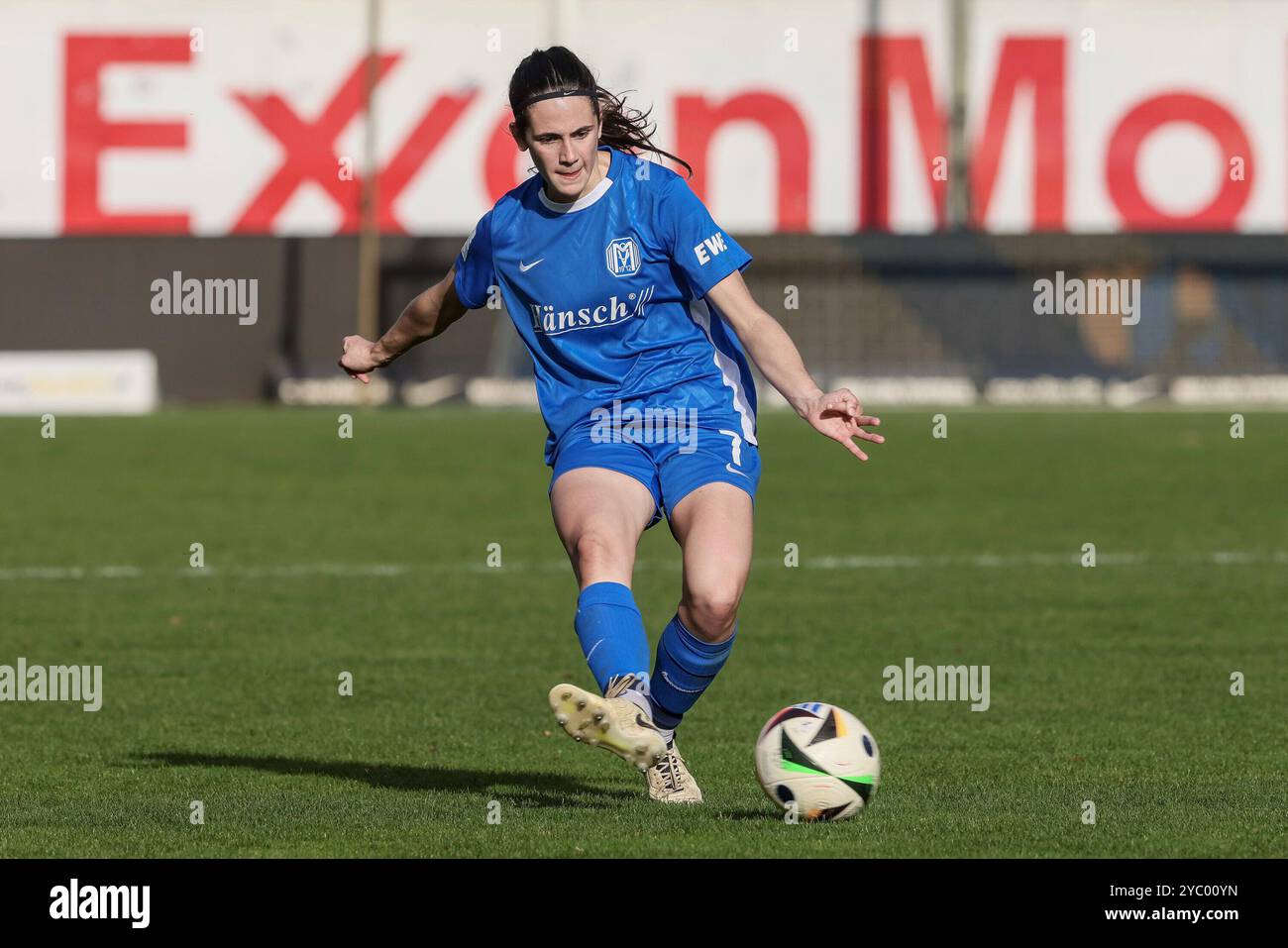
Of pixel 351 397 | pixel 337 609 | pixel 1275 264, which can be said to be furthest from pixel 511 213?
pixel 1275 264

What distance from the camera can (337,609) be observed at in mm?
12156

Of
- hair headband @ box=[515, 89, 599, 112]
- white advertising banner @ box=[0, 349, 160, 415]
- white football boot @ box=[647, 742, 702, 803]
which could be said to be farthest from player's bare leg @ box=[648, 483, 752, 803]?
white advertising banner @ box=[0, 349, 160, 415]

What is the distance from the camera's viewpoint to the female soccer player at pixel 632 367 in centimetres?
597

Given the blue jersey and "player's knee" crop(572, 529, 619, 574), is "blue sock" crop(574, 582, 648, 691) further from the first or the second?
the blue jersey

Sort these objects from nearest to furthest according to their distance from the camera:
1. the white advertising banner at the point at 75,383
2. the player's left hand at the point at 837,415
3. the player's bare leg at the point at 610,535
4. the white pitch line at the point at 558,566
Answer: the player's bare leg at the point at 610,535, the player's left hand at the point at 837,415, the white pitch line at the point at 558,566, the white advertising banner at the point at 75,383

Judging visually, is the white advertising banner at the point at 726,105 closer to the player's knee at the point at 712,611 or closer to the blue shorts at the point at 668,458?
the blue shorts at the point at 668,458

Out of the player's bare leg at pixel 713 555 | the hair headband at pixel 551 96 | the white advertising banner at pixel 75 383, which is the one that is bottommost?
the player's bare leg at pixel 713 555

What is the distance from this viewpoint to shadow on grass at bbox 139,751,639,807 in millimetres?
6746

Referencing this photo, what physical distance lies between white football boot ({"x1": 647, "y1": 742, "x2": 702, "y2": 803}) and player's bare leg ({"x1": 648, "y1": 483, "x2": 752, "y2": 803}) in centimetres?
49

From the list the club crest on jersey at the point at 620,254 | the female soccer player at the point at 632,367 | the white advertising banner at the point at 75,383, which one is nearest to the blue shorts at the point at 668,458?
the female soccer player at the point at 632,367

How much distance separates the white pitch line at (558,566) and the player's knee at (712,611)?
25.4 ft

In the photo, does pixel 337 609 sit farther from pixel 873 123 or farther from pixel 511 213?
pixel 873 123

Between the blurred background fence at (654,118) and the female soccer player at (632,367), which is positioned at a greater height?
the blurred background fence at (654,118)

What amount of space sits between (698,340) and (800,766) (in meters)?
1.27
